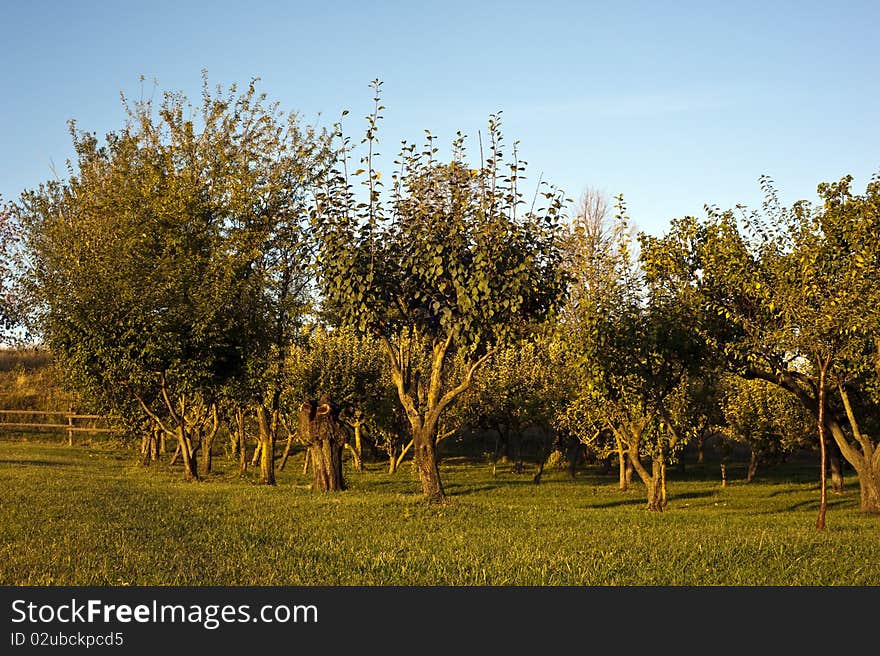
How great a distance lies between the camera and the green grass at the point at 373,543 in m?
10.8

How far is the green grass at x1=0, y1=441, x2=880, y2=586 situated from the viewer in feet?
35.5

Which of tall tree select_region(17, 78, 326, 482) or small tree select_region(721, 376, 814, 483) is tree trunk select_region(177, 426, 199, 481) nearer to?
tall tree select_region(17, 78, 326, 482)

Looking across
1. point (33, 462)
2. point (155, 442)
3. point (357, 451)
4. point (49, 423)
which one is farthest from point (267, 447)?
point (49, 423)

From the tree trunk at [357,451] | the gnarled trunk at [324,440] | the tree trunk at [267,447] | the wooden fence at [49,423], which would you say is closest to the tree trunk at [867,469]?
the gnarled trunk at [324,440]

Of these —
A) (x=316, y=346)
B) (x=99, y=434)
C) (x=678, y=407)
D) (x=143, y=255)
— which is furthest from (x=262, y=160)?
(x=99, y=434)

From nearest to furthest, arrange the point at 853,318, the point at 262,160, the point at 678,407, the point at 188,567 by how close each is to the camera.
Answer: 1. the point at 188,567
2. the point at 853,318
3. the point at 262,160
4. the point at 678,407

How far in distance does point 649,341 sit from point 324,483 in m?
10.7

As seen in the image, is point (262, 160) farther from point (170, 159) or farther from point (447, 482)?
point (447, 482)

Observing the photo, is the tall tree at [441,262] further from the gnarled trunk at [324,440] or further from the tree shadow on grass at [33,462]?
the tree shadow on grass at [33,462]

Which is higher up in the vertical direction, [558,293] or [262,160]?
[262,160]

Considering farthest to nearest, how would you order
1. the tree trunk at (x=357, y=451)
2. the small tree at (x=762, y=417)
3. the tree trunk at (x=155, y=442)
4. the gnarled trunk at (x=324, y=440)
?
the tree trunk at (x=357, y=451), the small tree at (x=762, y=417), the tree trunk at (x=155, y=442), the gnarled trunk at (x=324, y=440)

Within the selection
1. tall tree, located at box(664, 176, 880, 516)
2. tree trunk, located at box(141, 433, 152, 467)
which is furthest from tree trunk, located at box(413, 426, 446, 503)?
tree trunk, located at box(141, 433, 152, 467)

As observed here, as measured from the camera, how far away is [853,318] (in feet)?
65.0

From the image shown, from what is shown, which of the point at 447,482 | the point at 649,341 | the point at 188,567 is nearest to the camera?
the point at 188,567
